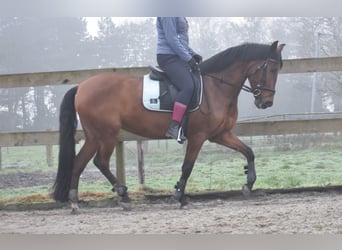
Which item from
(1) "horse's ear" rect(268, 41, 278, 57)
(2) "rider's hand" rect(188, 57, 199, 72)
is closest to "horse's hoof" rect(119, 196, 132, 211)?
(2) "rider's hand" rect(188, 57, 199, 72)

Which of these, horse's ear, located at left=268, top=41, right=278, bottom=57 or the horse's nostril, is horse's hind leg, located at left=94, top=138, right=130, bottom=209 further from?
horse's ear, located at left=268, top=41, right=278, bottom=57

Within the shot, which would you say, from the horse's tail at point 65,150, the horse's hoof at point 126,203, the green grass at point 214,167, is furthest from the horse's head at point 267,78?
the horse's tail at point 65,150

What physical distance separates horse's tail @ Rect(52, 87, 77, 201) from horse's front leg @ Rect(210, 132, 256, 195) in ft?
2.06

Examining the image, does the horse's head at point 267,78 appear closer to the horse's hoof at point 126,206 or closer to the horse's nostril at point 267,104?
the horse's nostril at point 267,104

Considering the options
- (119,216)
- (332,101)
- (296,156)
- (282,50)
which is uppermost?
(282,50)

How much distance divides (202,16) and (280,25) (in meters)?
0.33

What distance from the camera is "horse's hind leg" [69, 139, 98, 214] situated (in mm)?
2227

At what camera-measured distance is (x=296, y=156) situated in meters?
2.22

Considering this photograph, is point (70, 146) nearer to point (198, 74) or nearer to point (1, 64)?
point (1, 64)

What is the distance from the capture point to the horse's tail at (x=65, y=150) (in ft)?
7.29

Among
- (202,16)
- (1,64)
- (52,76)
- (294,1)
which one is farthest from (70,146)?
(294,1)

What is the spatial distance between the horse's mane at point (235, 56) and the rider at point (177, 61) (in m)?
0.07

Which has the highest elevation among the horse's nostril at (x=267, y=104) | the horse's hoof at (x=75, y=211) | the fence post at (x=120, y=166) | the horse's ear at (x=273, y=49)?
the horse's ear at (x=273, y=49)

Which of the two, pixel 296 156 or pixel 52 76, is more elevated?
pixel 52 76
